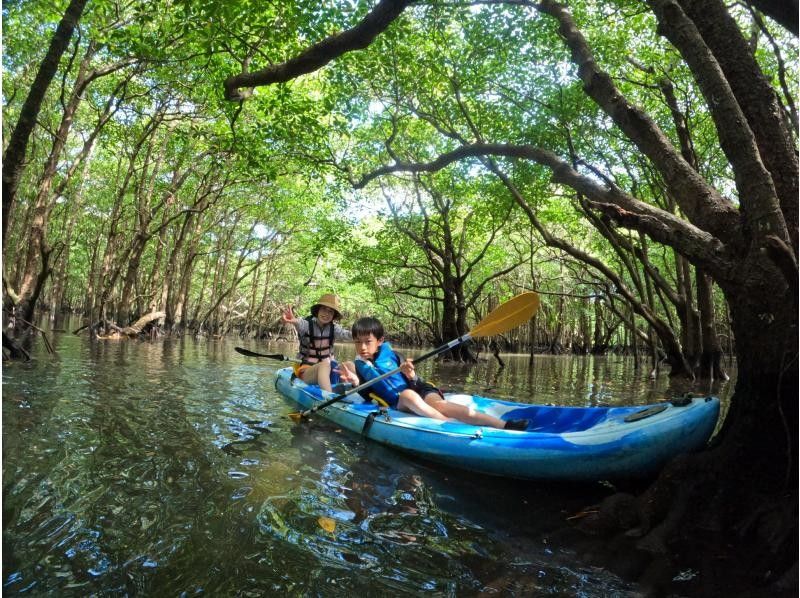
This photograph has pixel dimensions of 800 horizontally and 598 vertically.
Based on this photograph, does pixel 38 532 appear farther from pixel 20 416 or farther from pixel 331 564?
pixel 20 416

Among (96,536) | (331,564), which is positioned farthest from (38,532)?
(331,564)

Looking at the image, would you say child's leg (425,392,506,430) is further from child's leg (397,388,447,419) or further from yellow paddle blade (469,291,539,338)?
yellow paddle blade (469,291,539,338)

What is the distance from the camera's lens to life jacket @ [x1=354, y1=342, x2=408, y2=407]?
5125 millimetres

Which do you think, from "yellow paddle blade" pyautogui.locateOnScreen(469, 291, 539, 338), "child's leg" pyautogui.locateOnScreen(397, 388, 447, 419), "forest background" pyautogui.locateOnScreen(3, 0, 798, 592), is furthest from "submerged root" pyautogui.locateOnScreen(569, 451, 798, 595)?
"yellow paddle blade" pyautogui.locateOnScreen(469, 291, 539, 338)

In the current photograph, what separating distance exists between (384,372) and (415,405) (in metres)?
0.55

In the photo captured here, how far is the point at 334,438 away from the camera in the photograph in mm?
4980

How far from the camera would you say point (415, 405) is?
4770mm

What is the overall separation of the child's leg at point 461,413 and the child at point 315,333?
7.02 ft

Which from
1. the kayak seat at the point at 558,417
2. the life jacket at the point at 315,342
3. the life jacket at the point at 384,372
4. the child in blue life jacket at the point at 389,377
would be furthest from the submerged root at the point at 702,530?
the life jacket at the point at 315,342

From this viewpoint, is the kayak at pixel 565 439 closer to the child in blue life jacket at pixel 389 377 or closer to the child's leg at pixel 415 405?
the child's leg at pixel 415 405

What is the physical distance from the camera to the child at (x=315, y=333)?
268 inches

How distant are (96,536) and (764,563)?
10.0 ft

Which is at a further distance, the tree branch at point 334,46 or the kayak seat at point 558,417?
the kayak seat at point 558,417

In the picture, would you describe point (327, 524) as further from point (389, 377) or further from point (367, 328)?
point (367, 328)
